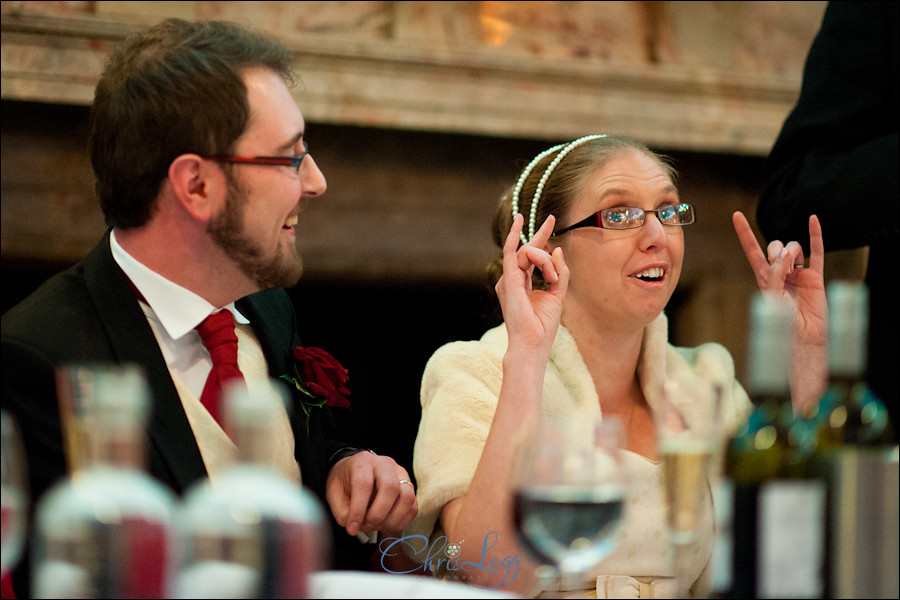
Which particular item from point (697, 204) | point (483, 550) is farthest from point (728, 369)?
point (697, 204)

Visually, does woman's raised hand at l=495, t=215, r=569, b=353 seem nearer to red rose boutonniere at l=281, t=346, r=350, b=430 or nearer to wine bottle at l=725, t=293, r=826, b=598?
red rose boutonniere at l=281, t=346, r=350, b=430

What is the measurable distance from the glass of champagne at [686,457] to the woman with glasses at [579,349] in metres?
0.60

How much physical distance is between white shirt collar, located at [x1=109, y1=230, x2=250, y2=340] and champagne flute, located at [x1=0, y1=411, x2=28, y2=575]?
Result: 1.96 feet

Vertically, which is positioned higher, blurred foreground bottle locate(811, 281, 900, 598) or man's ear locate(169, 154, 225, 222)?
man's ear locate(169, 154, 225, 222)

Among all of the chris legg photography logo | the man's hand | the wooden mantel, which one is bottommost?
the chris legg photography logo

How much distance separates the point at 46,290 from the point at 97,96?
0.33m

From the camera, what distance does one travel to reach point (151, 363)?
139 cm

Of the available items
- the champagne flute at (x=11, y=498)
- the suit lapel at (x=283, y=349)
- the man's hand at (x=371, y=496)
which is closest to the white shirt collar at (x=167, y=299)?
the suit lapel at (x=283, y=349)

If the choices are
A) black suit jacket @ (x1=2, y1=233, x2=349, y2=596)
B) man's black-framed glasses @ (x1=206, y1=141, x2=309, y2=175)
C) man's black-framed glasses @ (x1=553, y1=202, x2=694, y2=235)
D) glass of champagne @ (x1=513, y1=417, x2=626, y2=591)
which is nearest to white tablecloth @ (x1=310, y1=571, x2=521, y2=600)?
glass of champagne @ (x1=513, y1=417, x2=626, y2=591)

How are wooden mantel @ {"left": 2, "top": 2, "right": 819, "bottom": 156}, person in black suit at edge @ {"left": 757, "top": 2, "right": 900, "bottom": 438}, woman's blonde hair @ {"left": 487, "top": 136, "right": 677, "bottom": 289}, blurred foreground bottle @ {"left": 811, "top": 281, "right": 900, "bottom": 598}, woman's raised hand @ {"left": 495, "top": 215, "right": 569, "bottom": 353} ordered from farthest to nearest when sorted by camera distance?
wooden mantel @ {"left": 2, "top": 2, "right": 819, "bottom": 156} → woman's blonde hair @ {"left": 487, "top": 136, "right": 677, "bottom": 289} → person in black suit at edge @ {"left": 757, "top": 2, "right": 900, "bottom": 438} → woman's raised hand @ {"left": 495, "top": 215, "right": 569, "bottom": 353} → blurred foreground bottle @ {"left": 811, "top": 281, "right": 900, "bottom": 598}

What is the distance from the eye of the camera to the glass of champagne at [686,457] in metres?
0.90

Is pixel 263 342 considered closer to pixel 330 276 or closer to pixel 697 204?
pixel 330 276

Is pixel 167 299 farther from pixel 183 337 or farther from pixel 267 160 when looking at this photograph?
pixel 267 160

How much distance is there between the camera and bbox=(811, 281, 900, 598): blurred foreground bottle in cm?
85
